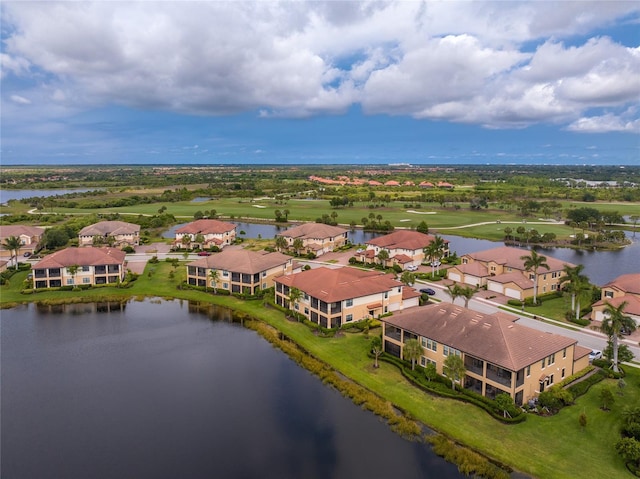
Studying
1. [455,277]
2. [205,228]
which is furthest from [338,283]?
[205,228]

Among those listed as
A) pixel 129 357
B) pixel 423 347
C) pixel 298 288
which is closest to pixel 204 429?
pixel 129 357

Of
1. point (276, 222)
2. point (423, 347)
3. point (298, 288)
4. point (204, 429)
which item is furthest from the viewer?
point (276, 222)

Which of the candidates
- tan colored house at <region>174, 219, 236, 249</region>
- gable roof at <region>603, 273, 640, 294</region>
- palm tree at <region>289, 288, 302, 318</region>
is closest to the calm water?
palm tree at <region>289, 288, 302, 318</region>

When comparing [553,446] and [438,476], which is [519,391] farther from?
[438,476]

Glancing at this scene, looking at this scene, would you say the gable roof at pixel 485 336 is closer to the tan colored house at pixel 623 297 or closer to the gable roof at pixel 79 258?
the tan colored house at pixel 623 297

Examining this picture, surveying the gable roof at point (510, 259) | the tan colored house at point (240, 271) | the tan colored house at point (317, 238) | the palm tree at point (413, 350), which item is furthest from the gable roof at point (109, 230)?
the palm tree at point (413, 350)
